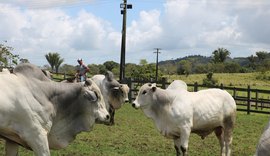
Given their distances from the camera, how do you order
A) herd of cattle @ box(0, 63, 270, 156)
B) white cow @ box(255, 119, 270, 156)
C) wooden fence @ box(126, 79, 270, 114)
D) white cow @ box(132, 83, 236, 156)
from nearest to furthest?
1. white cow @ box(255, 119, 270, 156)
2. herd of cattle @ box(0, 63, 270, 156)
3. white cow @ box(132, 83, 236, 156)
4. wooden fence @ box(126, 79, 270, 114)

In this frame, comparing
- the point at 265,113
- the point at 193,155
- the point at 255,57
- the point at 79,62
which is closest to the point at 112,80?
the point at 79,62

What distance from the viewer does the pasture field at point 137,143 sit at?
9547mm

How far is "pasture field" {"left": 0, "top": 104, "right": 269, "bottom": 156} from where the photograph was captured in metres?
9.55

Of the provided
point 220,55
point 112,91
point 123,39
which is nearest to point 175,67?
point 220,55

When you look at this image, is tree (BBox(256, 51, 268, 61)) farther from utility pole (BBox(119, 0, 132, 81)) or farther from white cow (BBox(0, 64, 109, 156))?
white cow (BBox(0, 64, 109, 156))

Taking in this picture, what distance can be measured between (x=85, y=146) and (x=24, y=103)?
547 cm

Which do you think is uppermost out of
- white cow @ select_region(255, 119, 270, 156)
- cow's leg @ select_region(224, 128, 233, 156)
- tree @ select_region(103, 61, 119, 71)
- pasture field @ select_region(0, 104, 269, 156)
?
tree @ select_region(103, 61, 119, 71)

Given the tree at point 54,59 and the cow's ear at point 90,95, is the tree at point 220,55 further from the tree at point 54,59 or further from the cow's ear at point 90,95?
the cow's ear at point 90,95

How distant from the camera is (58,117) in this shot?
521 centimetres

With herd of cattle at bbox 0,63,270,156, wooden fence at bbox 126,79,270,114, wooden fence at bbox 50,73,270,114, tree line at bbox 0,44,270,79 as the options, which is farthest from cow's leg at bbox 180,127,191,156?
tree line at bbox 0,44,270,79

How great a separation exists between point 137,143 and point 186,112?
2789 mm

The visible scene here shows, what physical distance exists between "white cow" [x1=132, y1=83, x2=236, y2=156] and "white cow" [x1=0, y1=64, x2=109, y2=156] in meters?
3.11

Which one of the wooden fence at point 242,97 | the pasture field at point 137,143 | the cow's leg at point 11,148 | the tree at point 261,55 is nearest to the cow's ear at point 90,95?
the cow's leg at point 11,148

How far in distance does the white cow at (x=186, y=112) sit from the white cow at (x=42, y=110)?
3107 mm
